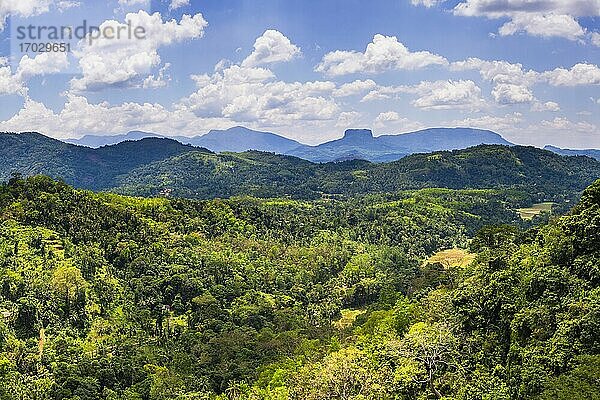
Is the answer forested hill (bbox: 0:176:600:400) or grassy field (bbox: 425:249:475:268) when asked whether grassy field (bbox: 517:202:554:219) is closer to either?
forested hill (bbox: 0:176:600:400)

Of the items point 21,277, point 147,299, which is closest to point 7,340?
point 21,277

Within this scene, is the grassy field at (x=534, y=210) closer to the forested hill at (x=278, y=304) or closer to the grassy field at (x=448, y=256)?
the forested hill at (x=278, y=304)

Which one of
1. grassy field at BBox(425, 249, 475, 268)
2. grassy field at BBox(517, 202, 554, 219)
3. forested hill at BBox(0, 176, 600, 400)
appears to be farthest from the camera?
grassy field at BBox(517, 202, 554, 219)

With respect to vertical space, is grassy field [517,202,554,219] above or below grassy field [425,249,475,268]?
above

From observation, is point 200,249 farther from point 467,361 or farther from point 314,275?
point 467,361

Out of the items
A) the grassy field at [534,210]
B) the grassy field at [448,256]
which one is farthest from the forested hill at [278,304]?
the grassy field at [534,210]

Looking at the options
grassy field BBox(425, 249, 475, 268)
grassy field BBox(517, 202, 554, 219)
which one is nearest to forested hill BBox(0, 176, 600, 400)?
grassy field BBox(425, 249, 475, 268)
